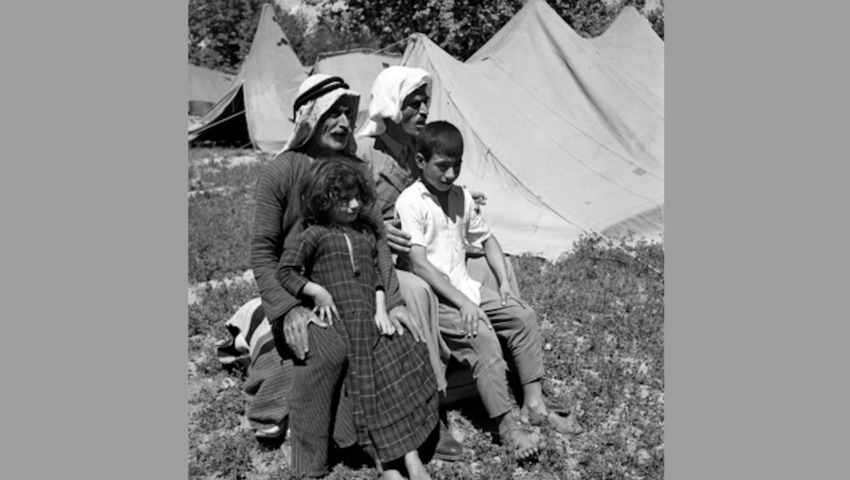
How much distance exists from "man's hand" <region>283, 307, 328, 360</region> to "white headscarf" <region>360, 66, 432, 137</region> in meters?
1.11

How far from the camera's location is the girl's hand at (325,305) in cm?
275

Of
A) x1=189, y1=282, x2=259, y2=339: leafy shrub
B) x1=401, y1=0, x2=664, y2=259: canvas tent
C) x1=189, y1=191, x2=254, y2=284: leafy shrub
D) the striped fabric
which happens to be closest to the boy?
the striped fabric

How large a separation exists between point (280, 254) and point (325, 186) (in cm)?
42

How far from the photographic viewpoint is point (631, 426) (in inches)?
131

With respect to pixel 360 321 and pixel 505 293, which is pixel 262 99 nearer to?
pixel 505 293

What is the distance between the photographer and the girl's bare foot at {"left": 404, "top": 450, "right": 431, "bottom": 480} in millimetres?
2664

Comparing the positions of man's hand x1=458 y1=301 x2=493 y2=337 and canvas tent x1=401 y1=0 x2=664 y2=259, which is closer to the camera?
man's hand x1=458 y1=301 x2=493 y2=337

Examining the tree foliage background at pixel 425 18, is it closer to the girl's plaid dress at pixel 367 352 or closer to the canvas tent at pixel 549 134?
the canvas tent at pixel 549 134

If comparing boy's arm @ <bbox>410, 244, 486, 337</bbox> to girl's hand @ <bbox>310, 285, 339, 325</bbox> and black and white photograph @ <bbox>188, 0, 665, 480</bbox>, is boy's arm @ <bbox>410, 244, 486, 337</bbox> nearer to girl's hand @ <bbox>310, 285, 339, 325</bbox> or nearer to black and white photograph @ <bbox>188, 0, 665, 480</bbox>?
black and white photograph @ <bbox>188, 0, 665, 480</bbox>

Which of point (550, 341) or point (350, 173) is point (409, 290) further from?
point (550, 341)

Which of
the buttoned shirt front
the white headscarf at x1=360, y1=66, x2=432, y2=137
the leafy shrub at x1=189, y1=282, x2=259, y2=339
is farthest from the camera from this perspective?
the leafy shrub at x1=189, y1=282, x2=259, y2=339

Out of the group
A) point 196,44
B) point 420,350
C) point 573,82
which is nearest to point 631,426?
point 420,350

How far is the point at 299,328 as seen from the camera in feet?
9.02

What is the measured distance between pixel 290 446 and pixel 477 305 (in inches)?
41.0
